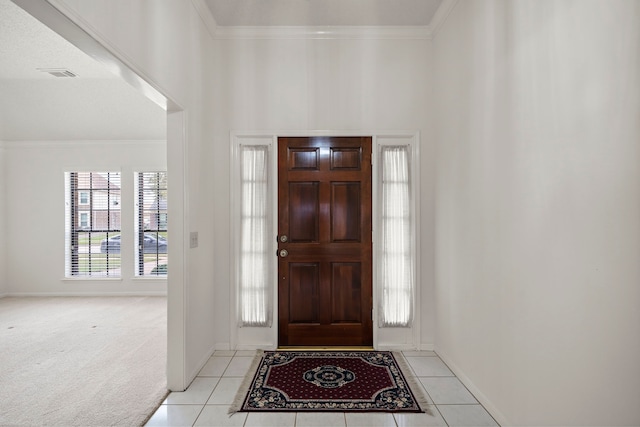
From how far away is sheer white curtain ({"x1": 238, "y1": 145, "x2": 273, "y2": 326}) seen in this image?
349 centimetres

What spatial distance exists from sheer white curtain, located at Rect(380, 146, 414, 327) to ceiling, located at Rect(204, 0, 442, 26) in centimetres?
137

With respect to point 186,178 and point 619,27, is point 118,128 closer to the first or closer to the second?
point 186,178

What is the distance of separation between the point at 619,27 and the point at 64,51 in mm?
4530

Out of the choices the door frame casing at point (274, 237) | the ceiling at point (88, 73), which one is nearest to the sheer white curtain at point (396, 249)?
the door frame casing at point (274, 237)

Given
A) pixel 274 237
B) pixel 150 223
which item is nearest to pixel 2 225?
pixel 150 223

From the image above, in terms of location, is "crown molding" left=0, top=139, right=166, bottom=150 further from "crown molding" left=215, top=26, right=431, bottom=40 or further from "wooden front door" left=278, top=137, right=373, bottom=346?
"wooden front door" left=278, top=137, right=373, bottom=346

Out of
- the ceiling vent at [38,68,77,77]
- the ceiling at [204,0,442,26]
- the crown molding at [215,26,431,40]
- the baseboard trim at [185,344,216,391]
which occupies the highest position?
the ceiling at [204,0,442,26]

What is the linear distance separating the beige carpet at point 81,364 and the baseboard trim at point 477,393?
228 centimetres

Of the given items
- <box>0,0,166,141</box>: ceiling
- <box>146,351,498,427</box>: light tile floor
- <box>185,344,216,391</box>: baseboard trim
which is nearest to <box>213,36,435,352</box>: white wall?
<box>185,344,216,391</box>: baseboard trim

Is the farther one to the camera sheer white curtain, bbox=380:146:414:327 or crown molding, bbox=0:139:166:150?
crown molding, bbox=0:139:166:150

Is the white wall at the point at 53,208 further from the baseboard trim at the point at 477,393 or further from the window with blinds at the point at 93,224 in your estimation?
the baseboard trim at the point at 477,393

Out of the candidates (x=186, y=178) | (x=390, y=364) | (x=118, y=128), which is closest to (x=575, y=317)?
(x=390, y=364)

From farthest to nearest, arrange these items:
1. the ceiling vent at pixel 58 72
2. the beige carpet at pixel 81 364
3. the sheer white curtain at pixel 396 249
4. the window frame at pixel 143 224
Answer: the window frame at pixel 143 224
the ceiling vent at pixel 58 72
the sheer white curtain at pixel 396 249
the beige carpet at pixel 81 364

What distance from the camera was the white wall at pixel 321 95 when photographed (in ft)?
11.4
